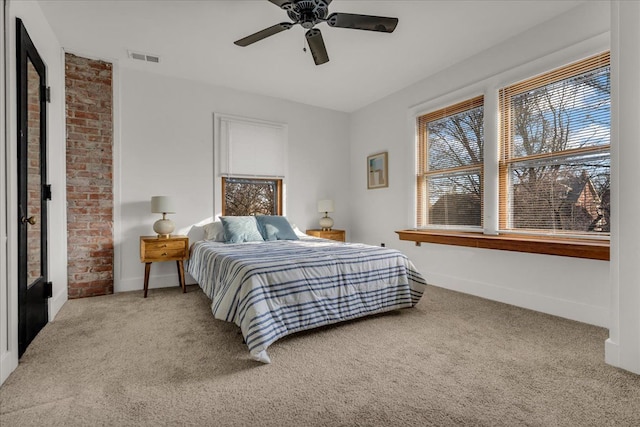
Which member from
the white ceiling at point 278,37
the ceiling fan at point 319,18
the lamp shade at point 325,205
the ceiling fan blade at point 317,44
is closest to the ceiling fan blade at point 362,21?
the ceiling fan at point 319,18

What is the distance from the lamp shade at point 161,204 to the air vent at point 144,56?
5.21 feet

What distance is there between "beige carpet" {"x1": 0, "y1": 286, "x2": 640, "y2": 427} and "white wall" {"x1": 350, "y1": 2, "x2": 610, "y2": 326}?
1.19 ft

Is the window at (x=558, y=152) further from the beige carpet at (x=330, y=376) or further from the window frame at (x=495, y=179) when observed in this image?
the beige carpet at (x=330, y=376)

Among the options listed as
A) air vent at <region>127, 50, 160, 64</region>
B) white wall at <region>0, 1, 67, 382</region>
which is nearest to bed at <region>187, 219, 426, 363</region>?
white wall at <region>0, 1, 67, 382</region>

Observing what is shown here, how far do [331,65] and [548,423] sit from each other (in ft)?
12.6

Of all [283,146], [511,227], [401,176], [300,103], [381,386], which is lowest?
[381,386]

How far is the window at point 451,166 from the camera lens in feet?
12.7

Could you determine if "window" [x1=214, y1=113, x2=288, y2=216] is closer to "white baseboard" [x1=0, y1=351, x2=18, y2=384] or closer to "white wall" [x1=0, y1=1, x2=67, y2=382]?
"white wall" [x1=0, y1=1, x2=67, y2=382]

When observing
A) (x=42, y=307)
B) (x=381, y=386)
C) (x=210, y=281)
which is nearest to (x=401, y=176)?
(x=210, y=281)

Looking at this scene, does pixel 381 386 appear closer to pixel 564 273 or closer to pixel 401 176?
pixel 564 273

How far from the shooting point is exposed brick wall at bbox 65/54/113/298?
3693 millimetres

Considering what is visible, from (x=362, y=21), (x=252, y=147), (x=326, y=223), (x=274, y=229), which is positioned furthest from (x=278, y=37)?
(x=326, y=223)

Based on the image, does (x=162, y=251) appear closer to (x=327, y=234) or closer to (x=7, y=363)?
(x=7, y=363)

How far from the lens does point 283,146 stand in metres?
5.08
